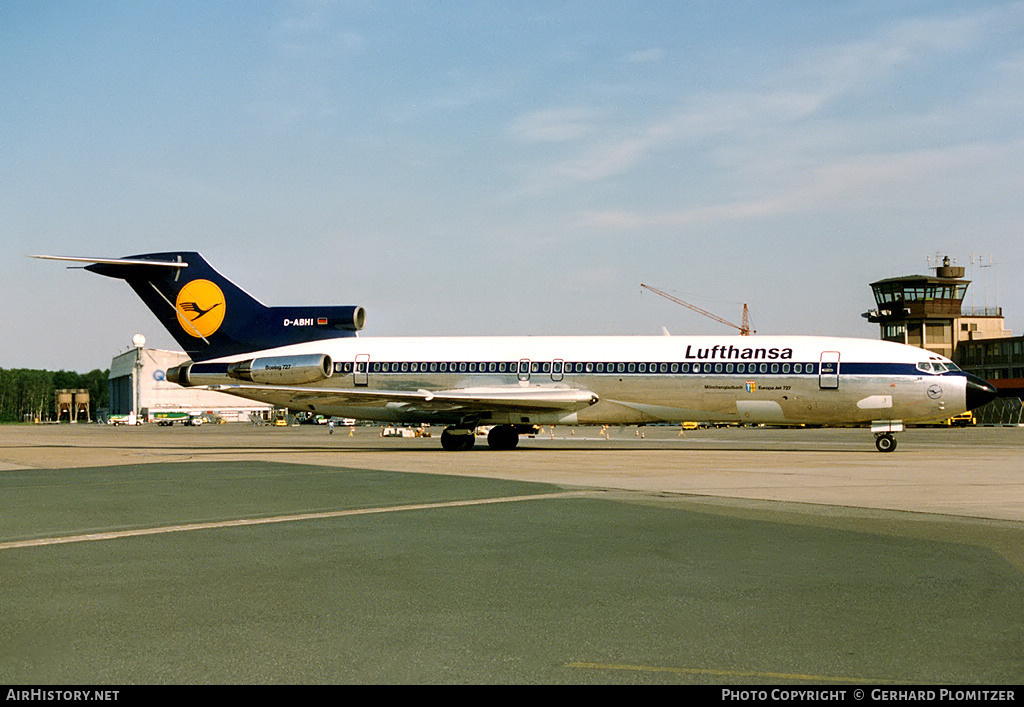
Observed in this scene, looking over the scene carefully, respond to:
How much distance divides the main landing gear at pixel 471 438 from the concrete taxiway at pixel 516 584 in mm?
15910

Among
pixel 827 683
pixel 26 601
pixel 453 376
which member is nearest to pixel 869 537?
pixel 827 683

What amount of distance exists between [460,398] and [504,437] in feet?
10.2

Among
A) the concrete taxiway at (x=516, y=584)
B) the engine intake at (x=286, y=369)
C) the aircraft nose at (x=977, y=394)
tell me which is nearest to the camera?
the concrete taxiway at (x=516, y=584)

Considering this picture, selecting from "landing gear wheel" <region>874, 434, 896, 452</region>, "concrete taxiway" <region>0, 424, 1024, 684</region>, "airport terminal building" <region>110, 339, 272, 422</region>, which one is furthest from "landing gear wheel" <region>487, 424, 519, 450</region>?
"airport terminal building" <region>110, 339, 272, 422</region>

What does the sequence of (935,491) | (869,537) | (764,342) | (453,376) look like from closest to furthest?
(869,537)
(935,491)
(764,342)
(453,376)

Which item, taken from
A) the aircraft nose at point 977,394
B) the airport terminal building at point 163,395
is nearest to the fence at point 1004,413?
the aircraft nose at point 977,394

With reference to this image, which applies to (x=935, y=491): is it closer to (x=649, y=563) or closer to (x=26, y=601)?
(x=649, y=563)

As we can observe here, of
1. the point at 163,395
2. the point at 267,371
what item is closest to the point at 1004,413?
the point at 267,371

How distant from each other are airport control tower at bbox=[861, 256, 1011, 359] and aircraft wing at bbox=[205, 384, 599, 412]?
243ft

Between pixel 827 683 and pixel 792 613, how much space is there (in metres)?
1.64

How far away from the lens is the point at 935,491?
1544 cm

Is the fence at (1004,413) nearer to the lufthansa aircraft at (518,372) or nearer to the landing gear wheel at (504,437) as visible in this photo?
the lufthansa aircraft at (518,372)

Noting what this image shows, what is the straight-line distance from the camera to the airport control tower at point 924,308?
9731 cm

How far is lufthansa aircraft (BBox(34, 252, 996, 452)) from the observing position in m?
29.2
